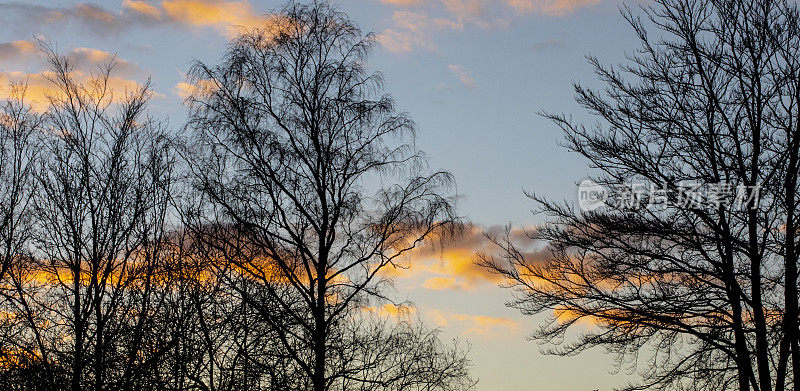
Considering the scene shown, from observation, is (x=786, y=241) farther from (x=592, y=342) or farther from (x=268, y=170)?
(x=268, y=170)

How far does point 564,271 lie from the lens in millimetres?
12797

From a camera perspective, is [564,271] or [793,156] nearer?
[793,156]

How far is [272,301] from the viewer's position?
1526cm

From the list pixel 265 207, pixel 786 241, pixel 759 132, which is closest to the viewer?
pixel 786 241

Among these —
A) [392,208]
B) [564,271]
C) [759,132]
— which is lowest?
[564,271]

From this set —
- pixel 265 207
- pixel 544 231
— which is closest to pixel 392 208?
pixel 265 207

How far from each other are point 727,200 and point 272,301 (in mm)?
8507

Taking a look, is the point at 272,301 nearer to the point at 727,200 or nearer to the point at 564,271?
the point at 564,271

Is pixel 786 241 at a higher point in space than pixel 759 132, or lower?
lower

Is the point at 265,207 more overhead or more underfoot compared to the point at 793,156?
more overhead

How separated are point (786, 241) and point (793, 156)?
4.08 ft

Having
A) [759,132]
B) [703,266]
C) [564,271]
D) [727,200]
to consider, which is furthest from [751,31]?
[564,271]

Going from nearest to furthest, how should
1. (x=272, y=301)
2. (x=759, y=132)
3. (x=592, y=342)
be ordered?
→ 1. (x=759, y=132)
2. (x=592, y=342)
3. (x=272, y=301)

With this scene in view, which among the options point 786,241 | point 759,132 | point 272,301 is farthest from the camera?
point 272,301
